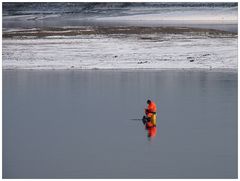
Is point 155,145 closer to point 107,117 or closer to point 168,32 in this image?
point 107,117

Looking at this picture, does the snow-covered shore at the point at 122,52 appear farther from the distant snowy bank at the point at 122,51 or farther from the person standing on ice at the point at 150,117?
the person standing on ice at the point at 150,117

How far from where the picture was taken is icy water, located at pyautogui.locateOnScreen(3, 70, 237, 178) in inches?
416

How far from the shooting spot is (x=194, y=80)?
21.0 m

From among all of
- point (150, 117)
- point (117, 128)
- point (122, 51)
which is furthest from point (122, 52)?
point (117, 128)

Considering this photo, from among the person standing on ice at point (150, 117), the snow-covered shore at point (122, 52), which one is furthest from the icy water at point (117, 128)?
the snow-covered shore at point (122, 52)

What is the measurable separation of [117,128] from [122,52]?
15.4m

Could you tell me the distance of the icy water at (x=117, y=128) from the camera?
10555 millimetres

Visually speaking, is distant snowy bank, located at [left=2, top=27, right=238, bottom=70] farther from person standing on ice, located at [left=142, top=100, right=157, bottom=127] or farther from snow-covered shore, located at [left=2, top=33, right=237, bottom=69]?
person standing on ice, located at [left=142, top=100, right=157, bottom=127]

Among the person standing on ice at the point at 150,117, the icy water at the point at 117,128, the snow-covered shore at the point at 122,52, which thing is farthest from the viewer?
the snow-covered shore at the point at 122,52

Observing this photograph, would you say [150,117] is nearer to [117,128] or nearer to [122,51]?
[117,128]

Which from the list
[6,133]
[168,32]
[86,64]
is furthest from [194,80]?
[168,32]

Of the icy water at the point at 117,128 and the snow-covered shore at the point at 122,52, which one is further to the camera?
the snow-covered shore at the point at 122,52

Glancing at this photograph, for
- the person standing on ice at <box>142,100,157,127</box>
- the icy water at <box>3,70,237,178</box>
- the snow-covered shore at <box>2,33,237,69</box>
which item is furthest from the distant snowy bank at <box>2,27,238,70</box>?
the person standing on ice at <box>142,100,157,127</box>

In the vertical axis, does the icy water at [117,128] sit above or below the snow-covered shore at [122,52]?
below
